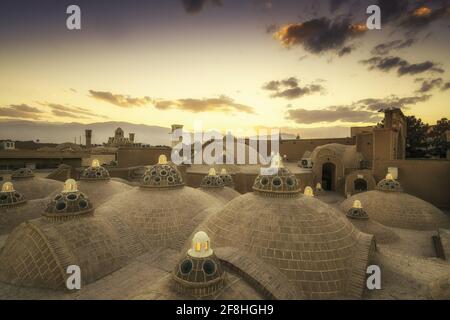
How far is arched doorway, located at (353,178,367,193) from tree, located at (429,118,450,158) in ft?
54.6

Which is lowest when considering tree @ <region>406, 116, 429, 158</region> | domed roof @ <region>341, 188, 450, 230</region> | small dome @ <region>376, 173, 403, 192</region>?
domed roof @ <region>341, 188, 450, 230</region>

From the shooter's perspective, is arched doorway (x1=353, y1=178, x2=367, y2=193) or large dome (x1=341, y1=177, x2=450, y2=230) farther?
arched doorway (x1=353, y1=178, x2=367, y2=193)

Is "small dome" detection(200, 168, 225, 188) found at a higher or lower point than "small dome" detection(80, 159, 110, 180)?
lower

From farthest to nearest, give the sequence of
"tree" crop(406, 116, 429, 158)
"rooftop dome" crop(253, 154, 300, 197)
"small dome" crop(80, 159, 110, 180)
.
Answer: "tree" crop(406, 116, 429, 158) → "small dome" crop(80, 159, 110, 180) → "rooftop dome" crop(253, 154, 300, 197)

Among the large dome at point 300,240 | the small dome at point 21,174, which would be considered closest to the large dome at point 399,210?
the large dome at point 300,240

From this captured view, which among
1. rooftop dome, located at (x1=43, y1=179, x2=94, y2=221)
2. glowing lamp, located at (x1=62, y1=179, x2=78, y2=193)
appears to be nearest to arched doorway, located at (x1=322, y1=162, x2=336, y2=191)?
rooftop dome, located at (x1=43, y1=179, x2=94, y2=221)

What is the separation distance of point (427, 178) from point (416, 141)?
17.4m

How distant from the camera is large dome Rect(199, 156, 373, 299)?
7.75 m

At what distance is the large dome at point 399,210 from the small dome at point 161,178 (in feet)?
44.7

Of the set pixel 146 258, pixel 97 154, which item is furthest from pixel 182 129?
pixel 146 258

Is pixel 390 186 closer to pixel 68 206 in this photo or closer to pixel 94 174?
pixel 68 206

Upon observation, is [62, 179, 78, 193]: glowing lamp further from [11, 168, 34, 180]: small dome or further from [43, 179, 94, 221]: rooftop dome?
[11, 168, 34, 180]: small dome
